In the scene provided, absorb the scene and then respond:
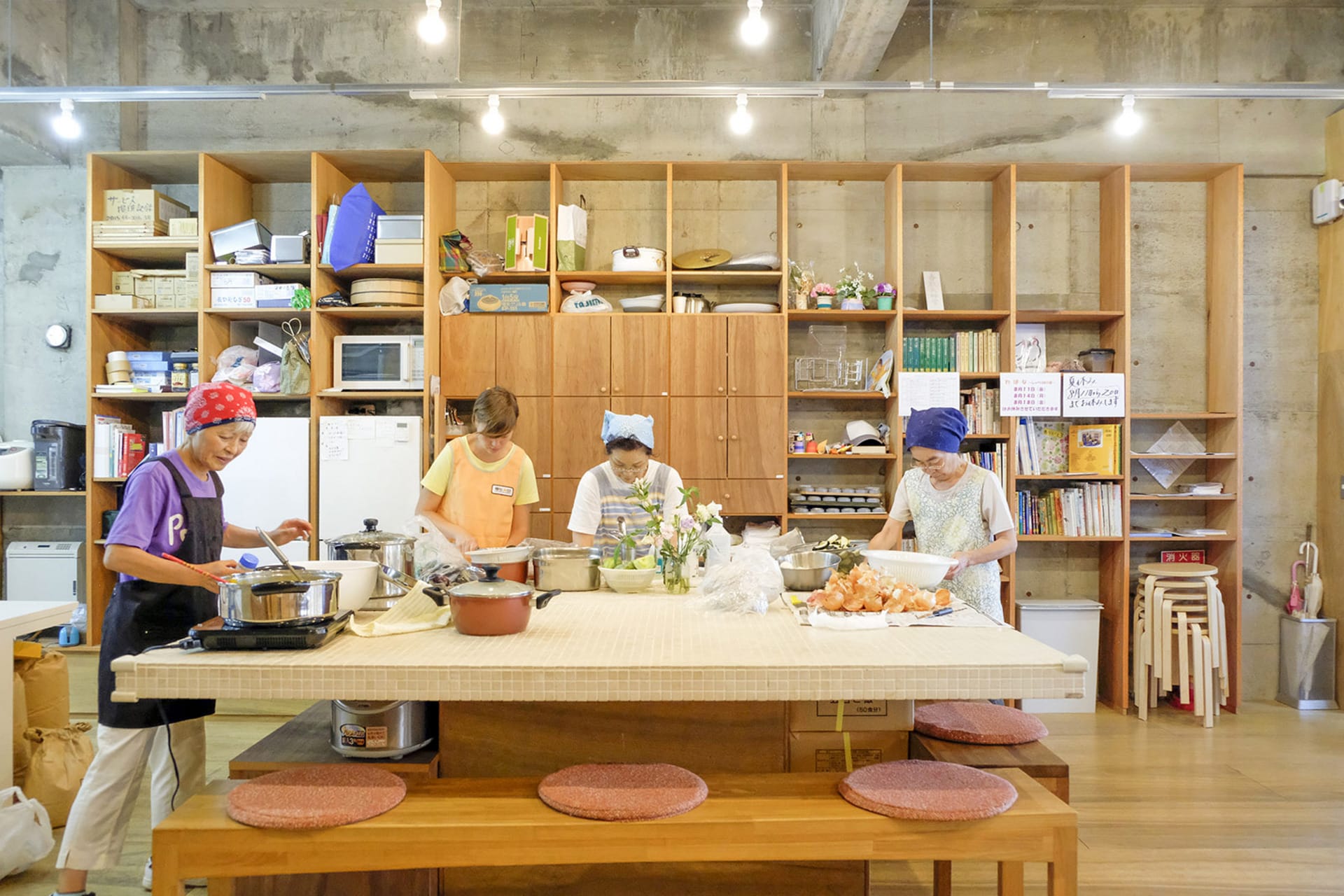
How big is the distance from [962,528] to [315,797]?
245cm

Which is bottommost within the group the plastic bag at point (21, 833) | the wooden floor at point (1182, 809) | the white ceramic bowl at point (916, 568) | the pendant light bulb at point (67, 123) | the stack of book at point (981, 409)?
the wooden floor at point (1182, 809)

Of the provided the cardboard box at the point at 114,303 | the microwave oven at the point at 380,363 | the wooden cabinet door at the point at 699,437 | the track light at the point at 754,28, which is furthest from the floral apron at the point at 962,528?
the cardboard box at the point at 114,303

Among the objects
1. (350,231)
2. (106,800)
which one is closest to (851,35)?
Result: (350,231)

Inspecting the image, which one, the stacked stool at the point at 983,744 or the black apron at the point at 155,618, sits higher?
the black apron at the point at 155,618

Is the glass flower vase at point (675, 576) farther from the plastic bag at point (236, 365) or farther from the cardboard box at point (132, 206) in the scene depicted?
the cardboard box at point (132, 206)

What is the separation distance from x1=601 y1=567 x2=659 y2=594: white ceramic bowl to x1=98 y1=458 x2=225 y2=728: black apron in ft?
4.09

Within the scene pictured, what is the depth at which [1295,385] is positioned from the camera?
5.32 metres

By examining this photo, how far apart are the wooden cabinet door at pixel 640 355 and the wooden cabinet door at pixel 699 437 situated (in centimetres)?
18

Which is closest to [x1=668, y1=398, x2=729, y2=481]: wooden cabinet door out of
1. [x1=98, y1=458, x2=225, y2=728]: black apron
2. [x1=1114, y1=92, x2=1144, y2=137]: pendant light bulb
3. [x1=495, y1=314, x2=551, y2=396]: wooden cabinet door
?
[x1=495, y1=314, x2=551, y2=396]: wooden cabinet door

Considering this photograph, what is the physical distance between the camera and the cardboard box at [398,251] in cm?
500

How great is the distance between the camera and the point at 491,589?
6.96ft

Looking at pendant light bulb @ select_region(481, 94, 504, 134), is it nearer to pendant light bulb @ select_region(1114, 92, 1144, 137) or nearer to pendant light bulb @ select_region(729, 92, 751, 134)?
pendant light bulb @ select_region(729, 92, 751, 134)

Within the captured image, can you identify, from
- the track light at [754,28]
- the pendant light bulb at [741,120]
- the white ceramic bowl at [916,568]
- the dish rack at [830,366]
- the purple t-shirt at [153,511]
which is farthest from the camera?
the dish rack at [830,366]

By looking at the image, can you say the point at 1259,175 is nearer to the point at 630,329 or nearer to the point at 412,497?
the point at 630,329
